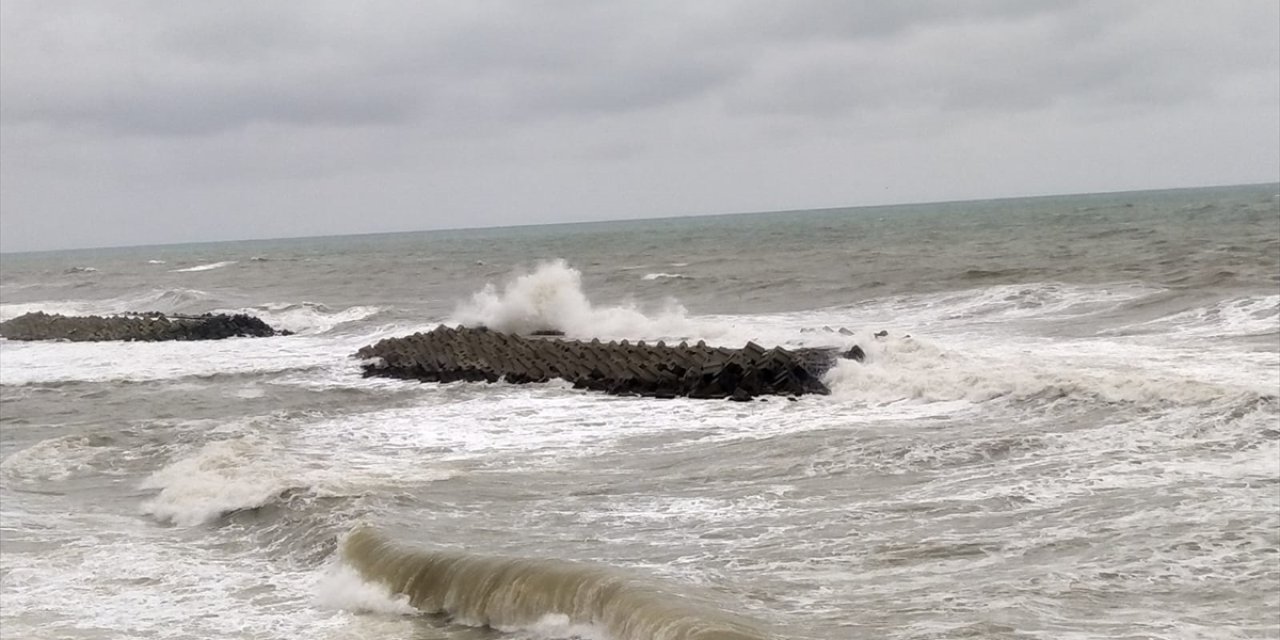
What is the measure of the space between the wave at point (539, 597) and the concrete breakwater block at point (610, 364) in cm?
765

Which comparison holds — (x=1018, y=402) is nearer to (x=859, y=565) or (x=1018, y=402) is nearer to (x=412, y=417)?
(x=859, y=565)

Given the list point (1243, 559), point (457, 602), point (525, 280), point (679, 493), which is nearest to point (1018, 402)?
point (679, 493)

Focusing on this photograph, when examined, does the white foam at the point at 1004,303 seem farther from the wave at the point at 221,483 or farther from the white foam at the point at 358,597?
the white foam at the point at 358,597

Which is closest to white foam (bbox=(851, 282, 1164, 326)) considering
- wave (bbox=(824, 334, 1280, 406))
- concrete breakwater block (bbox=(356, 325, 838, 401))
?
wave (bbox=(824, 334, 1280, 406))

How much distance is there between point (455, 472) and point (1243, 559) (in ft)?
21.6

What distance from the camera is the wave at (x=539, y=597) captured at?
618 cm

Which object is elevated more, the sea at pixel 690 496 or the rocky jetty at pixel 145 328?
the rocky jetty at pixel 145 328

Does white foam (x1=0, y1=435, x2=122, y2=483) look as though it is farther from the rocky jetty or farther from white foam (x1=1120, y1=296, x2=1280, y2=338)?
the rocky jetty

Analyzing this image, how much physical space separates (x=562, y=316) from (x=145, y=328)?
11273 mm

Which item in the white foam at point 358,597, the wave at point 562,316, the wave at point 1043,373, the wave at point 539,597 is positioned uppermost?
the wave at point 562,316

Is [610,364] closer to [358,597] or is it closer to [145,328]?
[358,597]

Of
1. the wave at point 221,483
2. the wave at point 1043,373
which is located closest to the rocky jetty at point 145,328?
the wave at point 221,483

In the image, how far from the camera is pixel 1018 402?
12617 millimetres

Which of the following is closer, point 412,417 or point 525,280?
point 412,417
